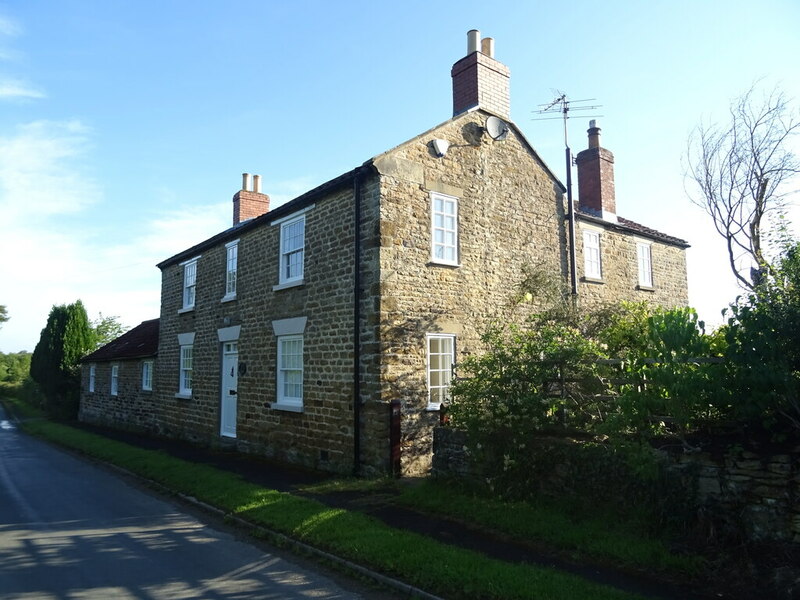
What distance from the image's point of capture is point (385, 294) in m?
11.1

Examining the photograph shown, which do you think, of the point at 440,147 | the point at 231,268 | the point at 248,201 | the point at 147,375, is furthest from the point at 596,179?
A: the point at 147,375

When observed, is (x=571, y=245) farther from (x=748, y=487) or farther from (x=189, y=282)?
(x=189, y=282)

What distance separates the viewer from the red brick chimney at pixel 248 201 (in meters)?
20.8

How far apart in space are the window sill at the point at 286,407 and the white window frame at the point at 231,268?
399 centimetres

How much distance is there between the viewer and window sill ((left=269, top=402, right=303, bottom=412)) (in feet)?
42.2

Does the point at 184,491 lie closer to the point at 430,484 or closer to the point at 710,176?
the point at 430,484

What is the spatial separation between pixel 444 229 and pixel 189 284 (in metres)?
10.7

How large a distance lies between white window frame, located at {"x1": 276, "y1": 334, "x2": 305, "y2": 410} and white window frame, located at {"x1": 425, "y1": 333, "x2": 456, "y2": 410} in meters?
3.08

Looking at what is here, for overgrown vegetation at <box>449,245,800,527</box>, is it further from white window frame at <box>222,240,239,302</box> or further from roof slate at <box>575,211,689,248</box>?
white window frame at <box>222,240,239,302</box>

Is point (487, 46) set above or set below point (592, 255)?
above

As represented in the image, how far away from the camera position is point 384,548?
21.8 feet

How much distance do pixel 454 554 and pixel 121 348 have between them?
75.2 ft

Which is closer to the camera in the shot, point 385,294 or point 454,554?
point 454,554

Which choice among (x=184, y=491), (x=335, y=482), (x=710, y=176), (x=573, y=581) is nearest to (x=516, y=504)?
(x=573, y=581)
